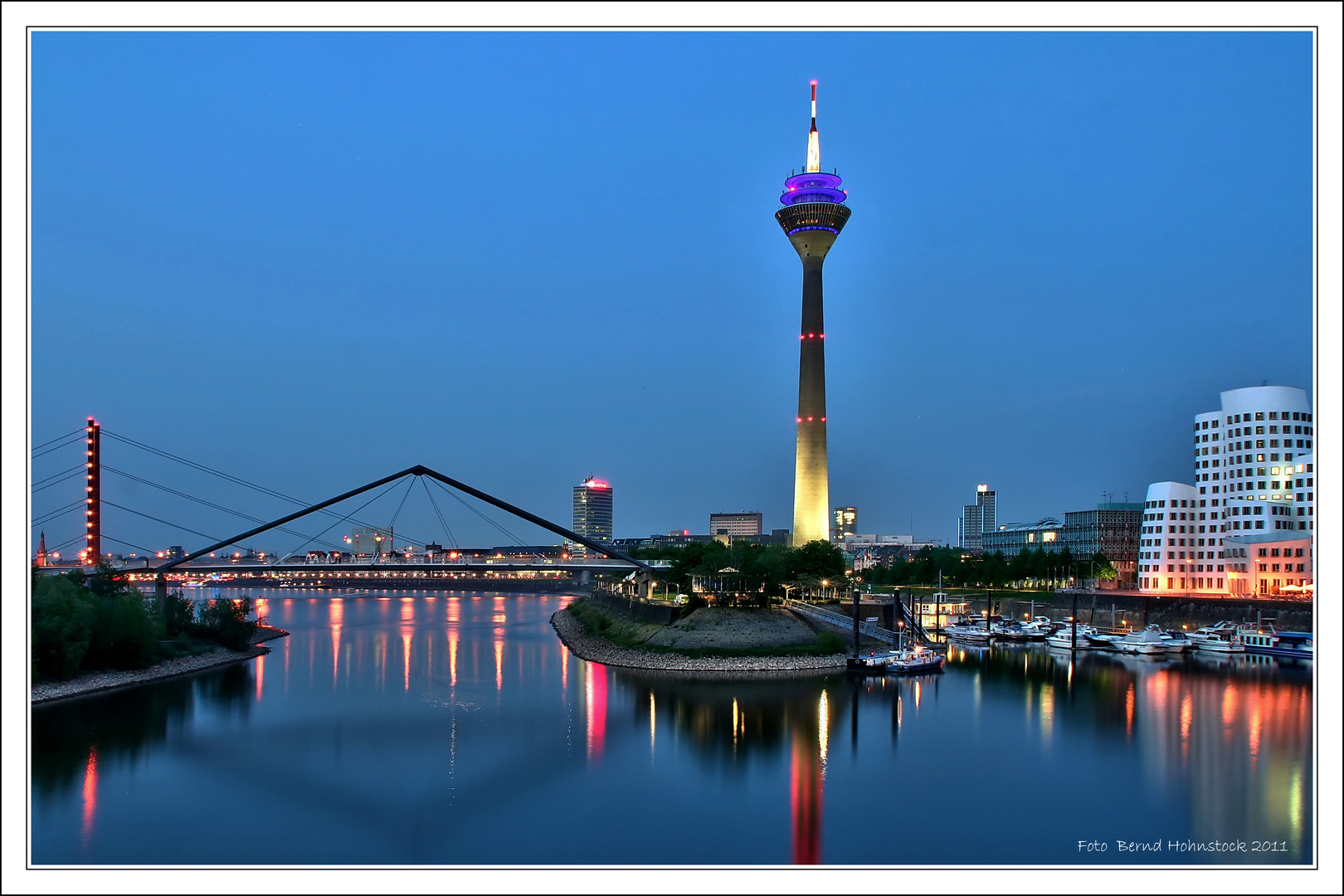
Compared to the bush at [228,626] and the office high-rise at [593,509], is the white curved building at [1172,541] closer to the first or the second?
the bush at [228,626]

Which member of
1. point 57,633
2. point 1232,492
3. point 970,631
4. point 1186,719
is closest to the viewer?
point 1186,719

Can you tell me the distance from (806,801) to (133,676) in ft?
69.1

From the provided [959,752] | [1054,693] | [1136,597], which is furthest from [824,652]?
[1136,597]

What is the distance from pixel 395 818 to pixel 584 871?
674 cm

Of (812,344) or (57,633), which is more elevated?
(812,344)

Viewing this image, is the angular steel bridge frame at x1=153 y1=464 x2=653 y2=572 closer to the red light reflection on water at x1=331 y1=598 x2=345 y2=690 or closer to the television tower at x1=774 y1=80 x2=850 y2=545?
the red light reflection on water at x1=331 y1=598 x2=345 y2=690

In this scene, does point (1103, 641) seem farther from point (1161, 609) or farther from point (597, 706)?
point (597, 706)

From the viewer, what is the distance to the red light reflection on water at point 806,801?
14234 mm

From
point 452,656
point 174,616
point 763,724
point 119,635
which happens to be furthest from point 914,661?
point 174,616

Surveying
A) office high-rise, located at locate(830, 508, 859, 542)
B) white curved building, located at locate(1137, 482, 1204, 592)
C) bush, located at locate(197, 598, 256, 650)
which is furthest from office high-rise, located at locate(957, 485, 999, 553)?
bush, located at locate(197, 598, 256, 650)

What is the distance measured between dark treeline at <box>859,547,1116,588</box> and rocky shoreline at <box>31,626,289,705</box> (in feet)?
133

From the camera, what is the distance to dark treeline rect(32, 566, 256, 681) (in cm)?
2517

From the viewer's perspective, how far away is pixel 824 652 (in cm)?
3117

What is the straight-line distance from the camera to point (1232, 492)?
47.7 metres
